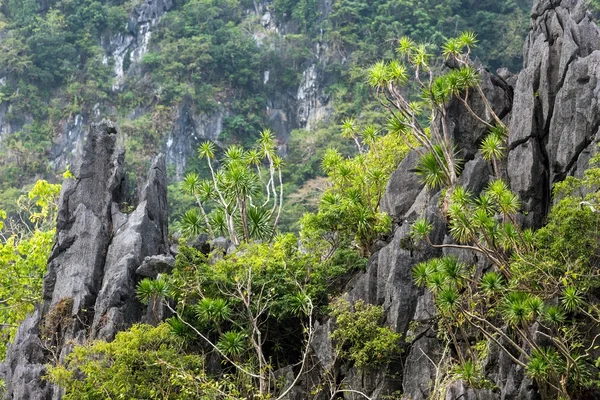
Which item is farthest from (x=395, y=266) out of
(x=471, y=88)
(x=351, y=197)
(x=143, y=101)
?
(x=143, y=101)

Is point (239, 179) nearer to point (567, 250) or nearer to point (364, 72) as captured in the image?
point (567, 250)

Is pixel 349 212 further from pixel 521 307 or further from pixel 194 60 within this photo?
pixel 194 60

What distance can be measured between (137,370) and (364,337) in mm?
4899

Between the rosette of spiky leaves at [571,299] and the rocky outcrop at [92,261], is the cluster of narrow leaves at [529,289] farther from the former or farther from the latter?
the rocky outcrop at [92,261]

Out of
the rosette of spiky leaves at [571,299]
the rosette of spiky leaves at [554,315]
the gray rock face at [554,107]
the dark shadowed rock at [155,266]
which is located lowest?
the rosette of spiky leaves at [554,315]

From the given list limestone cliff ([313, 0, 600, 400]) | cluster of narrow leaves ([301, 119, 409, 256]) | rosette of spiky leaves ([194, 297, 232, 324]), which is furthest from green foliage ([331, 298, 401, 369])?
cluster of narrow leaves ([301, 119, 409, 256])

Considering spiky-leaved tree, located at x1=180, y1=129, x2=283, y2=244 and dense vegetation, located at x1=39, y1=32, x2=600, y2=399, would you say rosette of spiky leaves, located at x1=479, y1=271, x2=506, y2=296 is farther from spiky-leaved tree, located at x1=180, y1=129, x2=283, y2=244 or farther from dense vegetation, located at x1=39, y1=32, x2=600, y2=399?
spiky-leaved tree, located at x1=180, y1=129, x2=283, y2=244

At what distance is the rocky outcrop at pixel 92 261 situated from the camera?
2008 cm

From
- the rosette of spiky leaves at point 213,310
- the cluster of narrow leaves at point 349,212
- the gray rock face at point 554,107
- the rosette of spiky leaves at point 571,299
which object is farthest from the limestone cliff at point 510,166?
the rosette of spiky leaves at point 213,310

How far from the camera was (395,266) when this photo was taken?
18.6 m

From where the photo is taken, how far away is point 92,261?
22016 millimetres

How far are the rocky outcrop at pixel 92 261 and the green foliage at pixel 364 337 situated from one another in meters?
5.44

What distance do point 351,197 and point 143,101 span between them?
36.9 metres

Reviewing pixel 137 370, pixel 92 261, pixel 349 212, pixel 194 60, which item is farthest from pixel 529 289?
pixel 194 60
